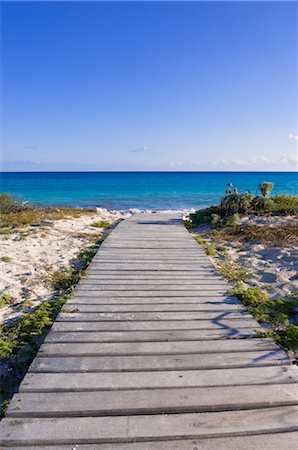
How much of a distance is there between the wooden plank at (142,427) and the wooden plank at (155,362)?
523mm

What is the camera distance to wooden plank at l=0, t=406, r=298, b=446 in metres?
2.08

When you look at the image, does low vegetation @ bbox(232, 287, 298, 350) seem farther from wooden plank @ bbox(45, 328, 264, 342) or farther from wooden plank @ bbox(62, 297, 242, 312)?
wooden plank @ bbox(45, 328, 264, 342)

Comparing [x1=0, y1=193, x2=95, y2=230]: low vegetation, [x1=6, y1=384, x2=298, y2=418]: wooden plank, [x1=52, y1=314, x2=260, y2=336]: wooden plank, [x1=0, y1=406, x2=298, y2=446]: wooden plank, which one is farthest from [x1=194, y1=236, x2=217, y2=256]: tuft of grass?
[x1=0, y1=193, x2=95, y2=230]: low vegetation

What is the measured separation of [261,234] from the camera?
27.2 ft

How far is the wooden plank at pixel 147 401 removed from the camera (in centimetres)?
229

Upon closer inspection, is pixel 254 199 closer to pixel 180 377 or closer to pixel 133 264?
pixel 133 264

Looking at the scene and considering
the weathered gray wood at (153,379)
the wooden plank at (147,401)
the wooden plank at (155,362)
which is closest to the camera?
the wooden plank at (147,401)

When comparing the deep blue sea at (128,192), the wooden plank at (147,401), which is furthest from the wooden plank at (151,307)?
the deep blue sea at (128,192)

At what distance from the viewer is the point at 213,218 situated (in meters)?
10.4

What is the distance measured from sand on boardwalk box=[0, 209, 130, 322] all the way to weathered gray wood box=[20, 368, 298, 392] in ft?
5.87

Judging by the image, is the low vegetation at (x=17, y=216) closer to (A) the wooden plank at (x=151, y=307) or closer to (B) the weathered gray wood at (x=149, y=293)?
(B) the weathered gray wood at (x=149, y=293)

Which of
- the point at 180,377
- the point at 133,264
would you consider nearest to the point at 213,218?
the point at 133,264

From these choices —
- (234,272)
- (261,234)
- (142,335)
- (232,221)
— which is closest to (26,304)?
(142,335)

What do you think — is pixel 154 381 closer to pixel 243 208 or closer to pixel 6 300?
pixel 6 300
